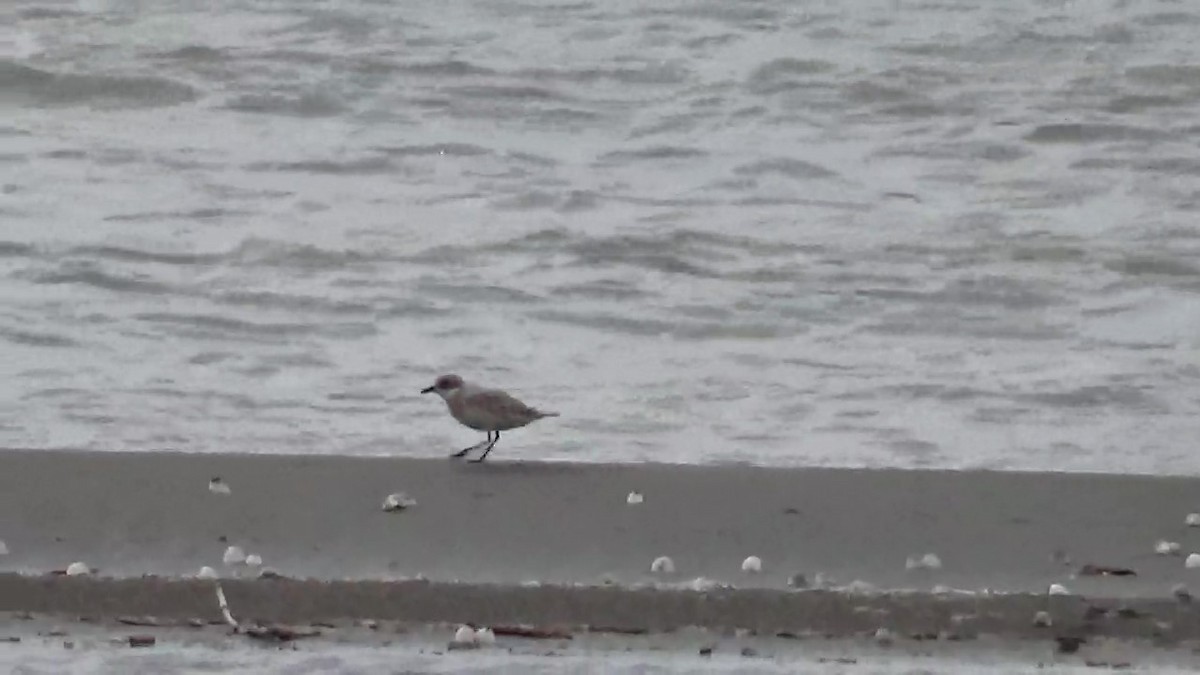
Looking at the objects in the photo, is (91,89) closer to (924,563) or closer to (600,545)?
(600,545)

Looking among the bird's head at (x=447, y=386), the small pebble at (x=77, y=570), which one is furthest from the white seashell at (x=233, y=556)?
the bird's head at (x=447, y=386)

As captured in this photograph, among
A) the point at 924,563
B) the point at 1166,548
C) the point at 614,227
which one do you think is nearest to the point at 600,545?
the point at 924,563

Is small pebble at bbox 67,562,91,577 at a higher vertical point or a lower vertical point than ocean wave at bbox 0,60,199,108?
higher

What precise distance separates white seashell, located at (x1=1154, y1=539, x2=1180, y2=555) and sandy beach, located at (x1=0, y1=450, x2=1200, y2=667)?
23 mm

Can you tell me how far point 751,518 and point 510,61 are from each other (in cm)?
861

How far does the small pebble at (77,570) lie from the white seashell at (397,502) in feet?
2.28

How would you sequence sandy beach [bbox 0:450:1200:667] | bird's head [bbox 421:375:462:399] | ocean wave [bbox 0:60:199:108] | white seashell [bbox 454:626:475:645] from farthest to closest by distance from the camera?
ocean wave [bbox 0:60:199:108], bird's head [bbox 421:375:462:399], sandy beach [bbox 0:450:1200:667], white seashell [bbox 454:626:475:645]

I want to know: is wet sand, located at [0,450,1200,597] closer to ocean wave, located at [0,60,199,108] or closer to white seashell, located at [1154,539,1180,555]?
white seashell, located at [1154,539,1180,555]

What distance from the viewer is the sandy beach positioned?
3980 millimetres

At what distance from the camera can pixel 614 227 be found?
9.82 m

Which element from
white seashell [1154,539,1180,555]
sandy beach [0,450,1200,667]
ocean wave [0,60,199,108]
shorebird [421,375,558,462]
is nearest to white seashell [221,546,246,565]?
sandy beach [0,450,1200,667]

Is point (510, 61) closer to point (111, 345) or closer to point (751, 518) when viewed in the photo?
point (111, 345)

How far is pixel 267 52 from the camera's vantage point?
521 inches

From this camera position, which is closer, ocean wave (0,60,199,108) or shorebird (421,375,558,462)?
shorebird (421,375,558,462)
